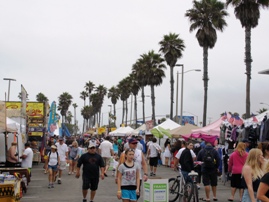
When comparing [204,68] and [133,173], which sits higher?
[204,68]

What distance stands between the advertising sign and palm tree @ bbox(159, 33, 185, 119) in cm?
3821

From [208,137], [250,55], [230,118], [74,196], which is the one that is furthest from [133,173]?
[250,55]

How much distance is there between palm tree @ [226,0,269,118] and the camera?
28031mm

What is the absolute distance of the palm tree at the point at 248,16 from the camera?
28031 mm

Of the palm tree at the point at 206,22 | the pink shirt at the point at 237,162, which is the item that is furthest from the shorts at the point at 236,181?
the palm tree at the point at 206,22

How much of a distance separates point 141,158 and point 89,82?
3993 inches

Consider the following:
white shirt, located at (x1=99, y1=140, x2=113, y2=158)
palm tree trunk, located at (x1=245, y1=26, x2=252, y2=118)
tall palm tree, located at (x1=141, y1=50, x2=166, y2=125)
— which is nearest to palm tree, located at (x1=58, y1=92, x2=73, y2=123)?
tall palm tree, located at (x1=141, y1=50, x2=166, y2=125)

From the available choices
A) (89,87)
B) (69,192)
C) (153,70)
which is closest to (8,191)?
(69,192)

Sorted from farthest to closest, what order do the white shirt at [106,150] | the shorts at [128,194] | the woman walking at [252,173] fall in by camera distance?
the white shirt at [106,150]
the shorts at [128,194]
the woman walking at [252,173]

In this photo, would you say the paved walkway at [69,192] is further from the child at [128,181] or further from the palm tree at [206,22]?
the palm tree at [206,22]

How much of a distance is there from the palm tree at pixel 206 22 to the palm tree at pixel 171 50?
10.9 m

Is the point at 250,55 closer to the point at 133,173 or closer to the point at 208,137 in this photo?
the point at 208,137

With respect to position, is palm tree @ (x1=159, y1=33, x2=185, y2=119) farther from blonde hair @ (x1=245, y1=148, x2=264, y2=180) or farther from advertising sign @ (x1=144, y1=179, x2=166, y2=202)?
blonde hair @ (x1=245, y1=148, x2=264, y2=180)

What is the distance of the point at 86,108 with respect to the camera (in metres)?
142
